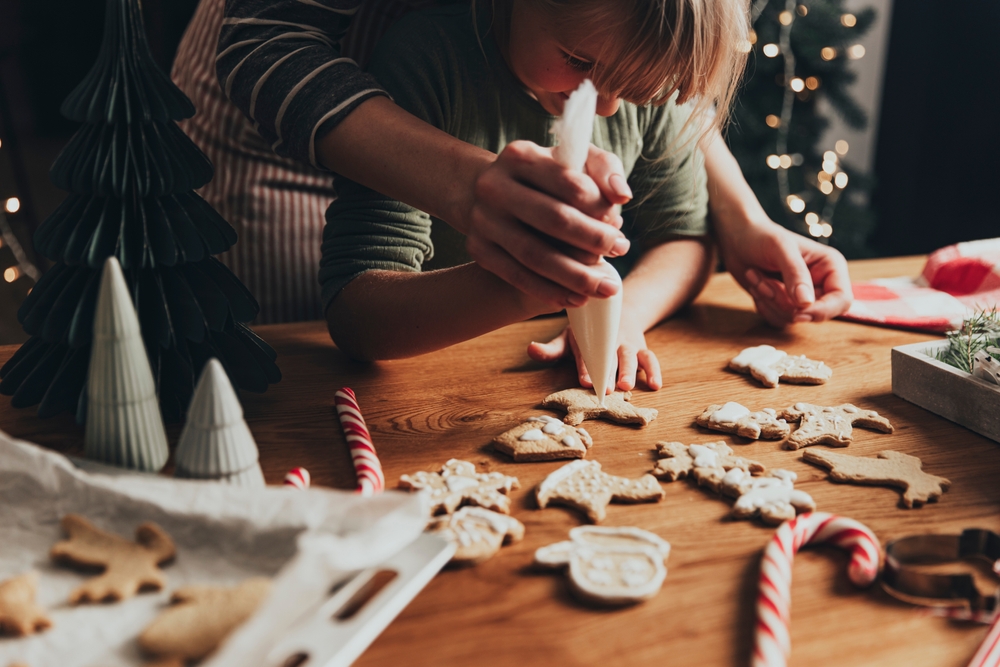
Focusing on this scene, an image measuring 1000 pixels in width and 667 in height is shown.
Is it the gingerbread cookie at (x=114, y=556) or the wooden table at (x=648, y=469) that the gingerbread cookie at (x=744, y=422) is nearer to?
the wooden table at (x=648, y=469)

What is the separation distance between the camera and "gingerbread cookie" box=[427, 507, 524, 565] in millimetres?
653

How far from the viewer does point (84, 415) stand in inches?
33.6

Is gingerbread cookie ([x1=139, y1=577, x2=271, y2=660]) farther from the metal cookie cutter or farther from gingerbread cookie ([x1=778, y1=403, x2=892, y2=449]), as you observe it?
gingerbread cookie ([x1=778, y1=403, x2=892, y2=449])

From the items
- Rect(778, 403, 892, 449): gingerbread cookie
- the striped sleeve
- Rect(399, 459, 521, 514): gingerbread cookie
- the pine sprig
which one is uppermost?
the striped sleeve

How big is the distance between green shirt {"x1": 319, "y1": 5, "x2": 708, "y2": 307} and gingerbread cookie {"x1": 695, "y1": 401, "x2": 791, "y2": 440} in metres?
0.46

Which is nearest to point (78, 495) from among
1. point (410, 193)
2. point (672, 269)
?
point (410, 193)

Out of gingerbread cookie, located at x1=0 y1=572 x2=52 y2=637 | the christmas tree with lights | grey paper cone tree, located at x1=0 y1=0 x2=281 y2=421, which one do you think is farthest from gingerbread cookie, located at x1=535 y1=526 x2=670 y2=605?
the christmas tree with lights

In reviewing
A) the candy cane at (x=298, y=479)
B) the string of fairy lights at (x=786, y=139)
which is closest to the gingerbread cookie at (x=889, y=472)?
the candy cane at (x=298, y=479)

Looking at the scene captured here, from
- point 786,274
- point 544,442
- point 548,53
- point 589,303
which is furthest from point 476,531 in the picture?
point 786,274

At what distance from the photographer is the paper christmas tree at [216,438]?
640 millimetres

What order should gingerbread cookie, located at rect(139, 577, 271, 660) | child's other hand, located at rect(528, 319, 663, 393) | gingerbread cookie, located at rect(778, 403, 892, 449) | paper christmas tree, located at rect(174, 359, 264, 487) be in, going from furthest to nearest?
child's other hand, located at rect(528, 319, 663, 393)
gingerbread cookie, located at rect(778, 403, 892, 449)
paper christmas tree, located at rect(174, 359, 264, 487)
gingerbread cookie, located at rect(139, 577, 271, 660)

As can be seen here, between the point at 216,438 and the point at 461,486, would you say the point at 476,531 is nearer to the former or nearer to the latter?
the point at 461,486

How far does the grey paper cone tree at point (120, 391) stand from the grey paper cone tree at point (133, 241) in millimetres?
166

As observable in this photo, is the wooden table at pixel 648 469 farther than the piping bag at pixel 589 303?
No
